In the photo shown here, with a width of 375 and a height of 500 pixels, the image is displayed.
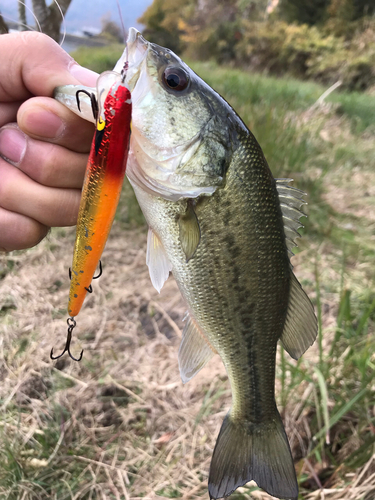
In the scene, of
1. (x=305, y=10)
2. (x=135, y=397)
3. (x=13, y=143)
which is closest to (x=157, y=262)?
(x=13, y=143)

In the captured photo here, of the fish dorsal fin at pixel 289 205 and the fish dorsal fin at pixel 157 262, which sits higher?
the fish dorsal fin at pixel 289 205

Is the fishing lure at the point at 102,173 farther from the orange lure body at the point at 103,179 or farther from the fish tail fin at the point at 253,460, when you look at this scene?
the fish tail fin at the point at 253,460

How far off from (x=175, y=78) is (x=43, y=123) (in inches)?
16.4

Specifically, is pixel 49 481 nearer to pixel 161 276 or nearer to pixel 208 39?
pixel 161 276


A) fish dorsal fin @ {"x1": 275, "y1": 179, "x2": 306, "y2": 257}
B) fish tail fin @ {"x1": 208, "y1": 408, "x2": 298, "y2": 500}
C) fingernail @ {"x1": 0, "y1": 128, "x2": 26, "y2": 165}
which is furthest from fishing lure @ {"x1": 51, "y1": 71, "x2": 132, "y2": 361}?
fish tail fin @ {"x1": 208, "y1": 408, "x2": 298, "y2": 500}

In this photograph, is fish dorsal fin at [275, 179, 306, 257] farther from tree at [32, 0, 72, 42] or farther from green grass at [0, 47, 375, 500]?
tree at [32, 0, 72, 42]

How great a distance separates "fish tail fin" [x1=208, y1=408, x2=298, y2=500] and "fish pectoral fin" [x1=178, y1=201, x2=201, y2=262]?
698mm

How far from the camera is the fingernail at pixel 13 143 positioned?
1122 mm

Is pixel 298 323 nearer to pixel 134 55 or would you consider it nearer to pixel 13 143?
pixel 134 55

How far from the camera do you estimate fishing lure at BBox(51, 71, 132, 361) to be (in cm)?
75

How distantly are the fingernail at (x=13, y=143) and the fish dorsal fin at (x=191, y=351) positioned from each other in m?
0.79

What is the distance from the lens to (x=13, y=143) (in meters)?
1.12

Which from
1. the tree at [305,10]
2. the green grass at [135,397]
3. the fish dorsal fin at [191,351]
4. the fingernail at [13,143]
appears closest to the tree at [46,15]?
the green grass at [135,397]

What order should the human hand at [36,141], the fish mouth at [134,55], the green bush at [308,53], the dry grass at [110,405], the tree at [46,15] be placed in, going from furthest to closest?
1. the green bush at [308,53]
2. the tree at [46,15]
3. the dry grass at [110,405]
4. the human hand at [36,141]
5. the fish mouth at [134,55]
